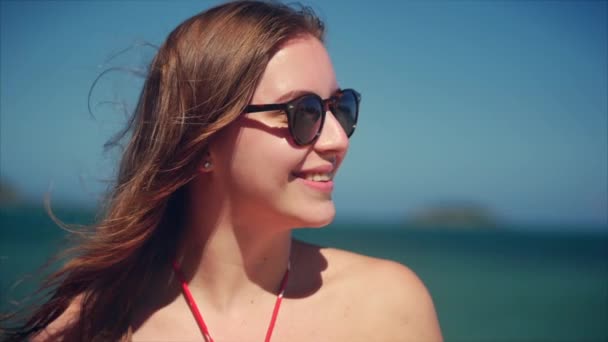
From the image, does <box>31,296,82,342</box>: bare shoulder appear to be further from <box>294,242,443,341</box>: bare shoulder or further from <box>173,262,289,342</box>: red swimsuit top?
<box>294,242,443,341</box>: bare shoulder

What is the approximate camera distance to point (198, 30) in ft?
8.46

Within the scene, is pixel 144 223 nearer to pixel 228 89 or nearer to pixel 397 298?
pixel 228 89

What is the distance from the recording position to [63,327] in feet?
8.81

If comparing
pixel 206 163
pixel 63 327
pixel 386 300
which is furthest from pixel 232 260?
pixel 63 327

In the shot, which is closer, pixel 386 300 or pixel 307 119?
pixel 307 119

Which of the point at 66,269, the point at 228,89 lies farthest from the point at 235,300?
the point at 228,89

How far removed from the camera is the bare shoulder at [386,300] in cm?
251

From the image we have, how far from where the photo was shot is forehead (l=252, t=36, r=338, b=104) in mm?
2393

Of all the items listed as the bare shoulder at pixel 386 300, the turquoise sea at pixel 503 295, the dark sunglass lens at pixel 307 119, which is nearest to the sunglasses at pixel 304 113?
the dark sunglass lens at pixel 307 119

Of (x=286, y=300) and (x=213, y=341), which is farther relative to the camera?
(x=286, y=300)

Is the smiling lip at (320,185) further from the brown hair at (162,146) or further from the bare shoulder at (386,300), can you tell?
the bare shoulder at (386,300)

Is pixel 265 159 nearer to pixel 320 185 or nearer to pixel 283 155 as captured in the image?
pixel 283 155

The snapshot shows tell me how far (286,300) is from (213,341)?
466 millimetres

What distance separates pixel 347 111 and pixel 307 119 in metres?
0.42
